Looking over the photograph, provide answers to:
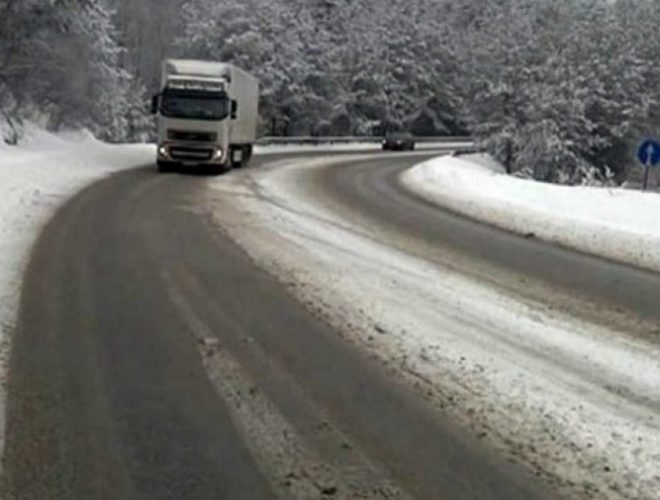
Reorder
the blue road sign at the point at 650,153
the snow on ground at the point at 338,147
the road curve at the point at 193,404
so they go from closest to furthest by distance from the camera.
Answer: the road curve at the point at 193,404 < the blue road sign at the point at 650,153 < the snow on ground at the point at 338,147

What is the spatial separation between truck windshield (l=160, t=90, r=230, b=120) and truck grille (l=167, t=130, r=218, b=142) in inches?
19.9

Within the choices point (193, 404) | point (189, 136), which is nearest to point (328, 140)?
point (189, 136)

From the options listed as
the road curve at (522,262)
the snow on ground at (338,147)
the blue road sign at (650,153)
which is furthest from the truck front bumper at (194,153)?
the snow on ground at (338,147)

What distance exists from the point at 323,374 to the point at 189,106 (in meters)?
24.6

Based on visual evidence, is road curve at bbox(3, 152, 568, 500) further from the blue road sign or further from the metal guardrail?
the metal guardrail

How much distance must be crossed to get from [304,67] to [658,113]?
25502 millimetres

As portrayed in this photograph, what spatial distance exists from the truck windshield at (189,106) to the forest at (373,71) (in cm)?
892

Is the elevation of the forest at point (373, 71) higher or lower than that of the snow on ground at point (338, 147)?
higher

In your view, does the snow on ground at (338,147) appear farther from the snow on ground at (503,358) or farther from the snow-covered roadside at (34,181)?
the snow on ground at (503,358)

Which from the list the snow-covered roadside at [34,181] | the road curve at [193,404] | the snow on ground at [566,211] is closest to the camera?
the road curve at [193,404]

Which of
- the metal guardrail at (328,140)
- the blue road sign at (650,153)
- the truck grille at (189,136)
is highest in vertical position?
the blue road sign at (650,153)

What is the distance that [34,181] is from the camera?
22797 mm

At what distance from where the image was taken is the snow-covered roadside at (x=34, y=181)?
977 cm

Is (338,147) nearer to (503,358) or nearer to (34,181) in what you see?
(34,181)
